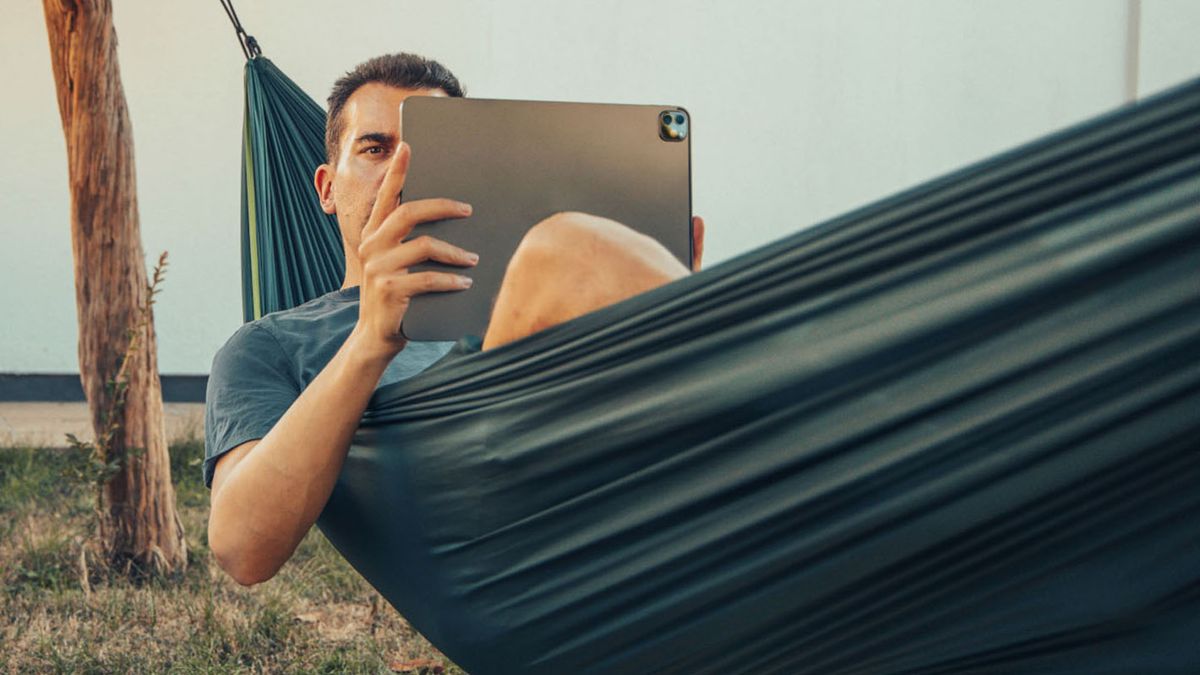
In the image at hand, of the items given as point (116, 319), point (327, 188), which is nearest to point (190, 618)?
point (116, 319)

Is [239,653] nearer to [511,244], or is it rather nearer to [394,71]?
[394,71]

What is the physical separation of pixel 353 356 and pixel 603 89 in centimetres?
334

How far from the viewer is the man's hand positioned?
36.9 inches

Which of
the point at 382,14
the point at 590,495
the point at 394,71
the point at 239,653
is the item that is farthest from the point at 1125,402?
the point at 382,14

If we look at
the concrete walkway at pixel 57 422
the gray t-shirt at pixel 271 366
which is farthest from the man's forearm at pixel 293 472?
the concrete walkway at pixel 57 422

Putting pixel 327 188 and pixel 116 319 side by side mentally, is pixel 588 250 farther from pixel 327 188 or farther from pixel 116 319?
pixel 116 319

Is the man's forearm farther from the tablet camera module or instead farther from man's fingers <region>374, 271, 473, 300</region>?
the tablet camera module

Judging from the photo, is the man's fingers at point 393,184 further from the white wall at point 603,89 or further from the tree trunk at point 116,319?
the white wall at point 603,89

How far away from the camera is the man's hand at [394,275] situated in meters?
0.94

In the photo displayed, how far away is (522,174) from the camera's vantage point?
1060 mm

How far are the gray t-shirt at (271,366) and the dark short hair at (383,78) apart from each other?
257mm

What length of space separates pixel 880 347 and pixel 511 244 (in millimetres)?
406

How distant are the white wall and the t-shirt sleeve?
2962mm

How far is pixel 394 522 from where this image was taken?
0.95m
